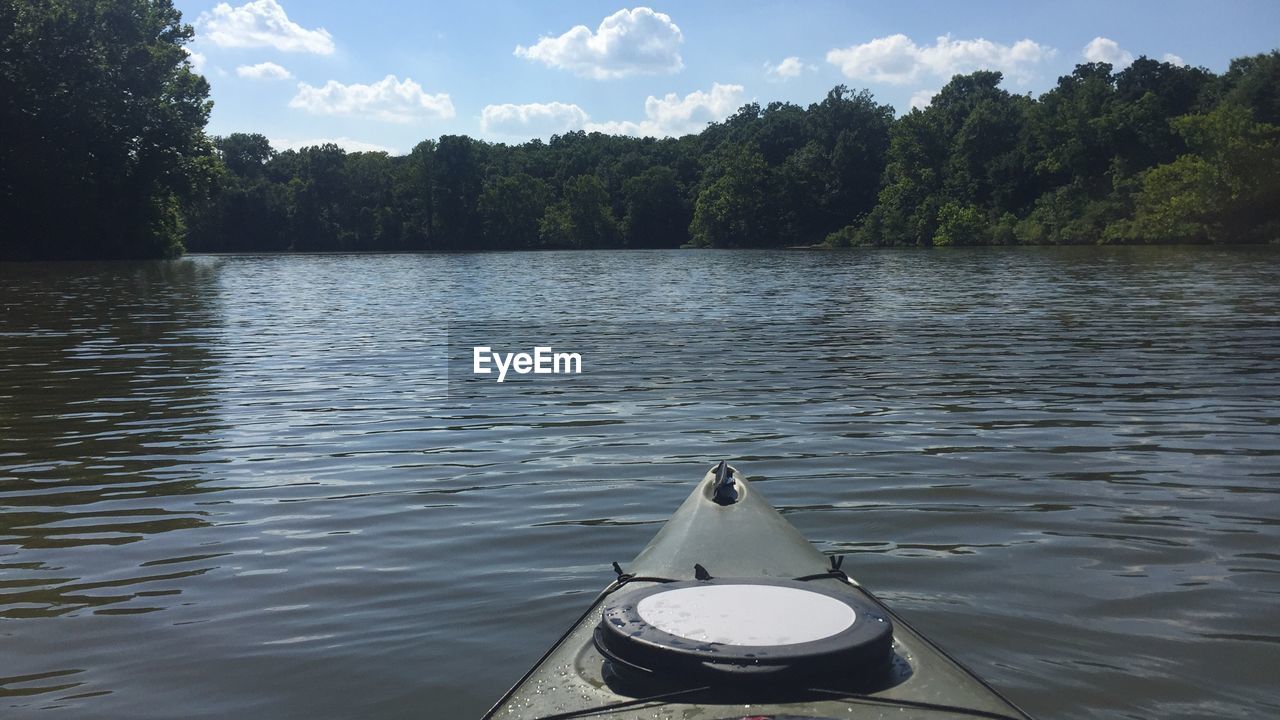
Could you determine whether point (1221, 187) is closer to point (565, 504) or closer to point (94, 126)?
point (94, 126)

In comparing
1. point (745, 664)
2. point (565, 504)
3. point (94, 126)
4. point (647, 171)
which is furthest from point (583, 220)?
point (745, 664)

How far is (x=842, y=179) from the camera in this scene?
118 m

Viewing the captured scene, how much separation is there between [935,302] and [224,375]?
1764 centimetres

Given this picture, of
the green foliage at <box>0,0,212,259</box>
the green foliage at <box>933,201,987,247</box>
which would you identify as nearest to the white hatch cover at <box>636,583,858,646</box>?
the green foliage at <box>0,0,212,259</box>

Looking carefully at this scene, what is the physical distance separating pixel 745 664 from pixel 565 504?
4.16 m

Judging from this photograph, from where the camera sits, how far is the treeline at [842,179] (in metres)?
76.3

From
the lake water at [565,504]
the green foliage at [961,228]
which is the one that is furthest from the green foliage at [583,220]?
the lake water at [565,504]

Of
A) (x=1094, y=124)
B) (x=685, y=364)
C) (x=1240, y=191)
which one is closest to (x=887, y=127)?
(x=1094, y=124)

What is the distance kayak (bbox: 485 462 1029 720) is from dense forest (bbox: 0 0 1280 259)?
6611 centimetres

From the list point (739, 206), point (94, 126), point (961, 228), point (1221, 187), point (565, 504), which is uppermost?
point (94, 126)

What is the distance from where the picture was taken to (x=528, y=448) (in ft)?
29.2

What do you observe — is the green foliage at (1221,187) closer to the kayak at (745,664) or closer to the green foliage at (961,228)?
the green foliage at (961,228)

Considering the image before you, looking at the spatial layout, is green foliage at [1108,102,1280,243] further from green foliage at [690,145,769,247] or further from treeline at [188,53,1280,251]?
green foliage at [690,145,769,247]

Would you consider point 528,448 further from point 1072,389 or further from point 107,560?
point 1072,389
